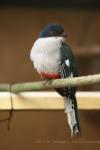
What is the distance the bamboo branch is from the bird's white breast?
0.12m

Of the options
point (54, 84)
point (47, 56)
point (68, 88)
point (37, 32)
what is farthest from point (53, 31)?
point (37, 32)

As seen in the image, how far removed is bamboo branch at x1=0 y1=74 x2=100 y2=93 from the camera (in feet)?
7.52

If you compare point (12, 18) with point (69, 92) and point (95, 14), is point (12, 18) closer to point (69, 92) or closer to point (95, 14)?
point (95, 14)

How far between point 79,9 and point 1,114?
0.54 m

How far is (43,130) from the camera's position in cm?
310

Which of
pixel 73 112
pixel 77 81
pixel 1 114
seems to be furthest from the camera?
pixel 1 114

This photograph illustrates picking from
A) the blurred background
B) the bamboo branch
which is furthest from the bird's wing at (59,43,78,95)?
the blurred background

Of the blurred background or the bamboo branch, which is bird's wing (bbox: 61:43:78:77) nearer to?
the bamboo branch

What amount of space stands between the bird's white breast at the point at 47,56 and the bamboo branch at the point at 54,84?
4.7 inches

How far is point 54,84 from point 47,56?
0.22m

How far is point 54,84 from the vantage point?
97.7 inches

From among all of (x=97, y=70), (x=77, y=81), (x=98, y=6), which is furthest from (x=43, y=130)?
(x=77, y=81)

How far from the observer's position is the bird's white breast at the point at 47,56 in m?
2.68

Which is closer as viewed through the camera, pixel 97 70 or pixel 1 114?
pixel 1 114
